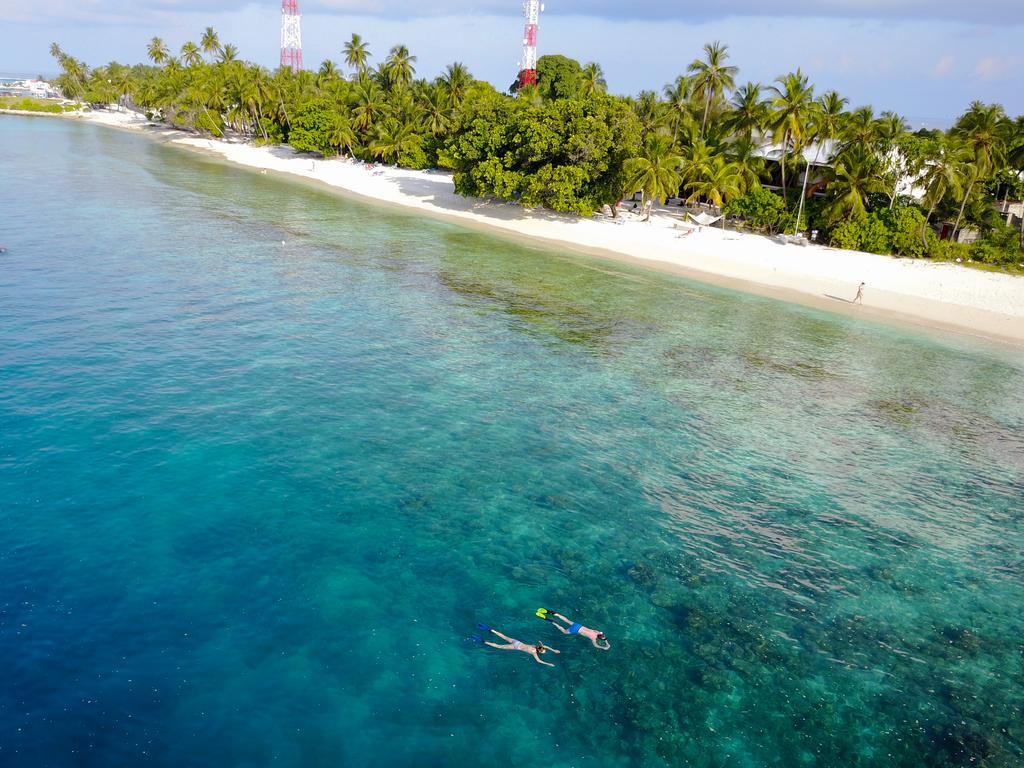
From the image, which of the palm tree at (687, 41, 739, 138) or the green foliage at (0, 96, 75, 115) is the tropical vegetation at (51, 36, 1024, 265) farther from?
the green foliage at (0, 96, 75, 115)

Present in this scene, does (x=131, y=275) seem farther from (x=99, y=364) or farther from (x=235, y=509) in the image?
(x=235, y=509)

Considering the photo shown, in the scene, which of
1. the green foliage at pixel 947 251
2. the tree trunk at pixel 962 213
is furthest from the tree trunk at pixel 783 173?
the tree trunk at pixel 962 213

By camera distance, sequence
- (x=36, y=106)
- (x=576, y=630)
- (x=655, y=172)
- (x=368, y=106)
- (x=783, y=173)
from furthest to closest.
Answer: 1. (x=36, y=106)
2. (x=368, y=106)
3. (x=783, y=173)
4. (x=655, y=172)
5. (x=576, y=630)

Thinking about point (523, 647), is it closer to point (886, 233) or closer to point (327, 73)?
point (886, 233)

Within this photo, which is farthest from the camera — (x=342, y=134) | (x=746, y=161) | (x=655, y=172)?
(x=342, y=134)

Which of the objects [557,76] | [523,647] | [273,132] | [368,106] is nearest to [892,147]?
[523,647]

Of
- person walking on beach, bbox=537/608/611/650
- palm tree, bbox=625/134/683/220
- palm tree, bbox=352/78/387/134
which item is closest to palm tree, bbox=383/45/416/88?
palm tree, bbox=352/78/387/134

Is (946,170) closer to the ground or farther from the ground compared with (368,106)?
closer to the ground

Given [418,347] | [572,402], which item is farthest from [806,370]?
[418,347]
